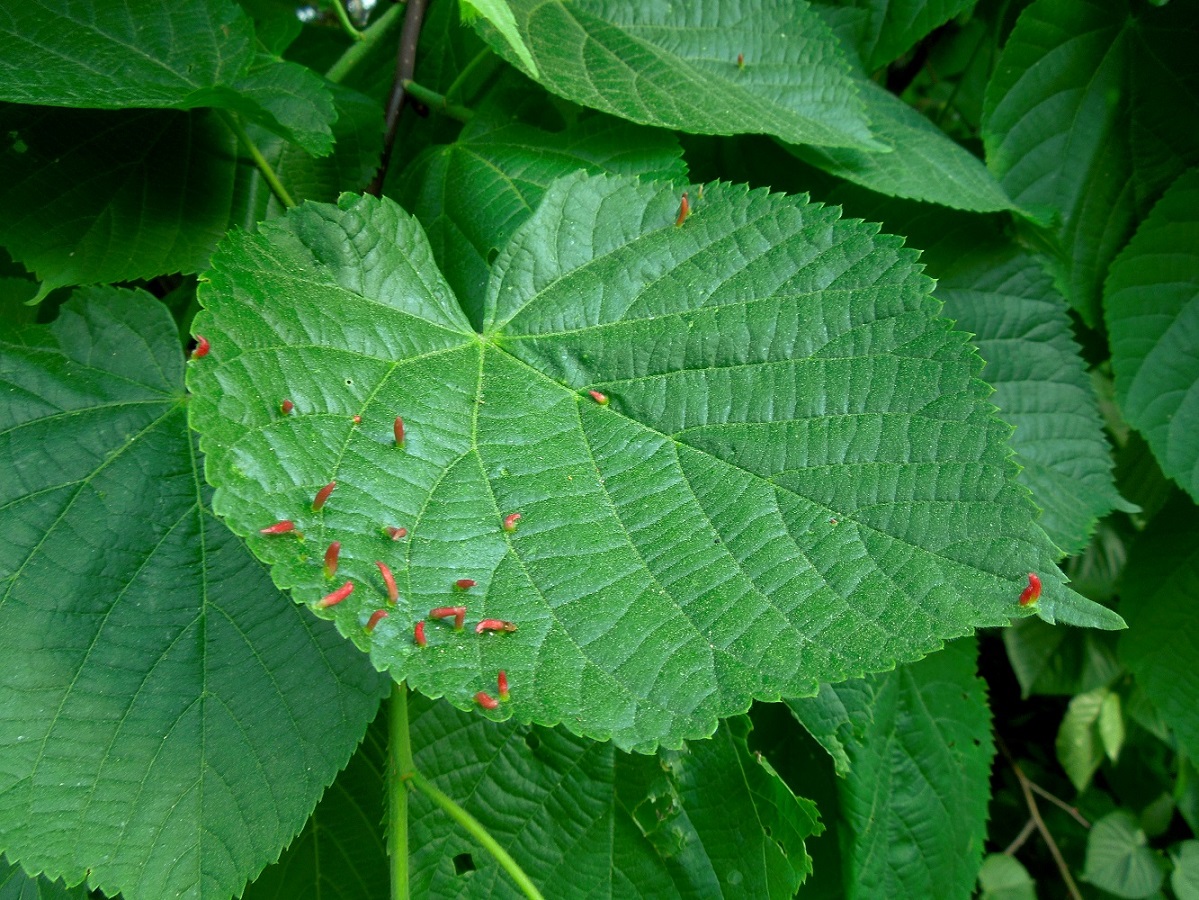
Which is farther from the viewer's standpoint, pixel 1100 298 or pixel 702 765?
pixel 1100 298

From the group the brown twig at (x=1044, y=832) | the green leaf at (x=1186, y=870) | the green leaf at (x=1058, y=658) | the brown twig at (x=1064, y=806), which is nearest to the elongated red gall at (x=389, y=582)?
the green leaf at (x=1058, y=658)

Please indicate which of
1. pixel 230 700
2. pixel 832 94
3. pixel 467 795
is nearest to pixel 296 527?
pixel 230 700

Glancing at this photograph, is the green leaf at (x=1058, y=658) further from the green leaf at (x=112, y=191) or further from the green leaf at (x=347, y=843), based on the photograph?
the green leaf at (x=112, y=191)

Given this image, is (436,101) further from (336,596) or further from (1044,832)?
(1044,832)

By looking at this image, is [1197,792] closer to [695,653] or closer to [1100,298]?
[1100,298]

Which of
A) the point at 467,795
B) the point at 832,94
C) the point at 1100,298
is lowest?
the point at 467,795

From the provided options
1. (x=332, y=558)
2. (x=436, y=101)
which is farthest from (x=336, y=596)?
(x=436, y=101)

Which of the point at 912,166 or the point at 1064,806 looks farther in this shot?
the point at 1064,806
